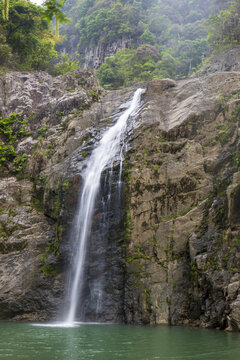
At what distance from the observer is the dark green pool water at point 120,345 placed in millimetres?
6394

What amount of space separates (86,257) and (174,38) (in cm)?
4759

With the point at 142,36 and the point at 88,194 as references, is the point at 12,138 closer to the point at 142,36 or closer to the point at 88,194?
the point at 88,194

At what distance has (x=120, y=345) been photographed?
7.60 meters

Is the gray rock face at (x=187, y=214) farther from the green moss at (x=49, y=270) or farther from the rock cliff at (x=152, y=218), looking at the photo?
the green moss at (x=49, y=270)

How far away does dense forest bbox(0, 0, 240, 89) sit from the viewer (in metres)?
27.1

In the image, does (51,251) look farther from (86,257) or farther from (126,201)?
(126,201)

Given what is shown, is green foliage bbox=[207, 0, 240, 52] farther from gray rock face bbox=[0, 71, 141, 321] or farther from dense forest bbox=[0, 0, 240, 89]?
gray rock face bbox=[0, 71, 141, 321]

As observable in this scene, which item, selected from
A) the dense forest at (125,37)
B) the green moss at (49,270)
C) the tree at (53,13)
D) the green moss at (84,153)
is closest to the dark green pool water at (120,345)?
the green moss at (49,270)

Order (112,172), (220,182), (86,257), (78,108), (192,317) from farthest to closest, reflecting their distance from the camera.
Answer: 1. (78,108)
2. (112,172)
3. (86,257)
4. (220,182)
5. (192,317)

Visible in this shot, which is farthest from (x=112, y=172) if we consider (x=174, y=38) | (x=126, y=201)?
(x=174, y=38)

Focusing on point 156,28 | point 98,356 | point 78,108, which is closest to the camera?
point 98,356

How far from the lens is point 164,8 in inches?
2410

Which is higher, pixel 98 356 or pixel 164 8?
pixel 164 8

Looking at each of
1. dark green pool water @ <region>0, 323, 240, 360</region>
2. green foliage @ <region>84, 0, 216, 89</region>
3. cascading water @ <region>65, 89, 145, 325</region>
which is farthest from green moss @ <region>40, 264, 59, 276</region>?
green foliage @ <region>84, 0, 216, 89</region>
